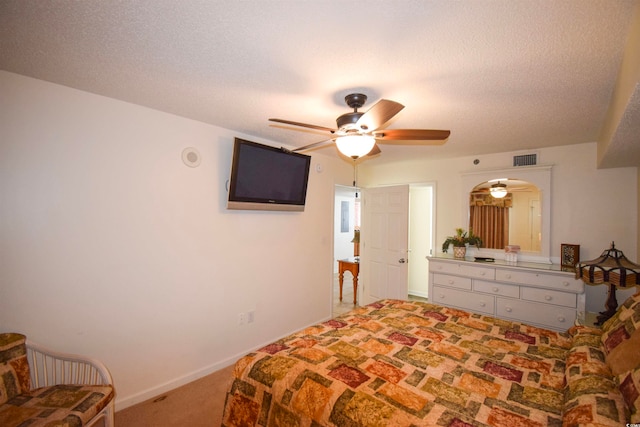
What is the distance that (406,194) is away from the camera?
14.1 feet

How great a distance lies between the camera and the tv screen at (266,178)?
275 centimetres

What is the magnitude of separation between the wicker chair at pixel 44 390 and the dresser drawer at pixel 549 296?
3901 mm

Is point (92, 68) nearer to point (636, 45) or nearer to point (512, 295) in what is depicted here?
point (636, 45)

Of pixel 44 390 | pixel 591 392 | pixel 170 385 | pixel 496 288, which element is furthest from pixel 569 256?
pixel 44 390

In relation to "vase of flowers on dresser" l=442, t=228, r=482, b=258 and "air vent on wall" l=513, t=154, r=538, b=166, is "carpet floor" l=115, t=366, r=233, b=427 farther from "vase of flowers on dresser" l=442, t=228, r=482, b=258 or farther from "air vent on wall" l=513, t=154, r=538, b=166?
"air vent on wall" l=513, t=154, r=538, b=166

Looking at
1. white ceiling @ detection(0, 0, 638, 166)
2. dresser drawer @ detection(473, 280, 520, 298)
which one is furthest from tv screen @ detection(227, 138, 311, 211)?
dresser drawer @ detection(473, 280, 520, 298)

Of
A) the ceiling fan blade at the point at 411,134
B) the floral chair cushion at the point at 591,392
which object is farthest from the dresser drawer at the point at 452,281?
the ceiling fan blade at the point at 411,134

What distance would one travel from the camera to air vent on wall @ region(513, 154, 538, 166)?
3506 millimetres

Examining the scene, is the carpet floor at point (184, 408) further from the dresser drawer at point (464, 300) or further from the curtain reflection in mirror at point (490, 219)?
the curtain reflection in mirror at point (490, 219)

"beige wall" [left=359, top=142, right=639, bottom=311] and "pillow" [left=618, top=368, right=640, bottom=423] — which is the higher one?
"beige wall" [left=359, top=142, right=639, bottom=311]

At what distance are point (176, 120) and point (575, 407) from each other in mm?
3205

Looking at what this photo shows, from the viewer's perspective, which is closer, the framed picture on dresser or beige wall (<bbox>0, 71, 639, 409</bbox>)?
beige wall (<bbox>0, 71, 639, 409</bbox>)

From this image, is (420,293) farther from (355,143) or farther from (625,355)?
(355,143)

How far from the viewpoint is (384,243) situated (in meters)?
4.53
